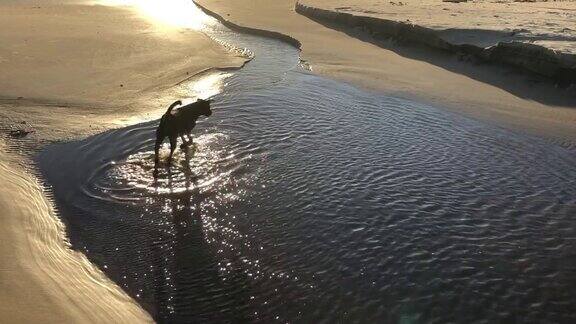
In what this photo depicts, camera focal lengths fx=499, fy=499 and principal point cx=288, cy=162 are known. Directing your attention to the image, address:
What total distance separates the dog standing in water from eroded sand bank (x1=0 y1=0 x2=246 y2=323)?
5.06 feet

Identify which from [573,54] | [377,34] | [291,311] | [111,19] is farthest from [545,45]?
[111,19]

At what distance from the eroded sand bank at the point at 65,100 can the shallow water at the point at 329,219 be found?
1.05ft

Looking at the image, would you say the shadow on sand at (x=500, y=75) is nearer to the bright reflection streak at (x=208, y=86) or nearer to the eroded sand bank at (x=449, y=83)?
the eroded sand bank at (x=449, y=83)

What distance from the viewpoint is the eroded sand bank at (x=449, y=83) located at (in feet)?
30.6

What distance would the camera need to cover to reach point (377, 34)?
16203mm

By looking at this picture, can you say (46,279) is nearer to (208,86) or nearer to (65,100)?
(65,100)

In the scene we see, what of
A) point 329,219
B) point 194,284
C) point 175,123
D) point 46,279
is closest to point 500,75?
point 329,219

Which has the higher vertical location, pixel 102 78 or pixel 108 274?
pixel 102 78

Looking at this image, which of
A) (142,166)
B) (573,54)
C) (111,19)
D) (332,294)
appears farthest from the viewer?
(111,19)

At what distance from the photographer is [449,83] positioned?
11.5 m

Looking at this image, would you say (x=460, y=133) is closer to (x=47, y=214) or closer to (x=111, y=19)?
(x=47, y=214)

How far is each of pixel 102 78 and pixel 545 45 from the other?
31.4ft

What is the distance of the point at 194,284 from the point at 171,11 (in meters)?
20.7

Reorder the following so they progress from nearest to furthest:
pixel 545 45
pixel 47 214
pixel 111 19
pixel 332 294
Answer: pixel 332 294
pixel 47 214
pixel 545 45
pixel 111 19
